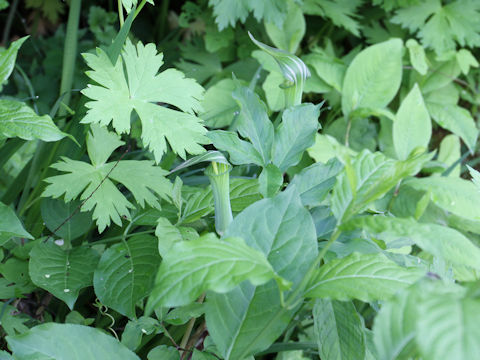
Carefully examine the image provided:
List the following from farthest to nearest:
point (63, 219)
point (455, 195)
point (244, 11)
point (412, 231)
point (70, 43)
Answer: point (244, 11)
point (70, 43)
point (455, 195)
point (63, 219)
point (412, 231)

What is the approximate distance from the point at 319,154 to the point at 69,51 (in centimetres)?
78

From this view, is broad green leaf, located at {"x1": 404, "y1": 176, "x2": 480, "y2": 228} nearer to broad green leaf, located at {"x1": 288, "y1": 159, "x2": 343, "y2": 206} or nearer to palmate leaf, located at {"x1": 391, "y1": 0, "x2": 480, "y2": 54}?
broad green leaf, located at {"x1": 288, "y1": 159, "x2": 343, "y2": 206}

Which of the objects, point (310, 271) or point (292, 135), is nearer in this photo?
point (310, 271)

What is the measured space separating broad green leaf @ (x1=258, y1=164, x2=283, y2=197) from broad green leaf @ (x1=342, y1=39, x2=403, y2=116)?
32.0 inches

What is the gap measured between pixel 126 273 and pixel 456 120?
133cm

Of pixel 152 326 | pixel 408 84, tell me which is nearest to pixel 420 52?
pixel 408 84

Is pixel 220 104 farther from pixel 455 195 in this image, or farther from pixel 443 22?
pixel 443 22

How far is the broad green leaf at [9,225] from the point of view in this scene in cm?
82

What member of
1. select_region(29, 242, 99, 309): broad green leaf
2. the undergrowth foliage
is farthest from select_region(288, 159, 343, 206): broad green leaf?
select_region(29, 242, 99, 309): broad green leaf

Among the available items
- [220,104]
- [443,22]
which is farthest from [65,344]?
[443,22]

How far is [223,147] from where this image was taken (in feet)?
2.67

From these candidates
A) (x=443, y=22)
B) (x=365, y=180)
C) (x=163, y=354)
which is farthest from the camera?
(x=443, y=22)

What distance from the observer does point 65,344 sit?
704mm

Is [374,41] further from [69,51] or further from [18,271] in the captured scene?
[18,271]
